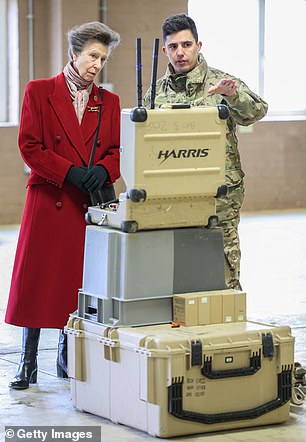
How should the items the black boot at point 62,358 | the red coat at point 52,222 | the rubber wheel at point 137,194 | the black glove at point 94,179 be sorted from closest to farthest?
the rubber wheel at point 137,194 → the black glove at point 94,179 → the red coat at point 52,222 → the black boot at point 62,358

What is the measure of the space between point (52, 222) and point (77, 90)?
0.57 m

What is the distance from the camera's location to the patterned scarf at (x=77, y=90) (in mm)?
4941

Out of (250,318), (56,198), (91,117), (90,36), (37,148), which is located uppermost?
(90,36)

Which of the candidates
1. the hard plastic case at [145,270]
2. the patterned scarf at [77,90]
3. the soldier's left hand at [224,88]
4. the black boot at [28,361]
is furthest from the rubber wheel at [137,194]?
the black boot at [28,361]

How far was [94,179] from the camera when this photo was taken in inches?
189

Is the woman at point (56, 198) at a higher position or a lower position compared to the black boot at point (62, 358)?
higher

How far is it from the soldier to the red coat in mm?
354

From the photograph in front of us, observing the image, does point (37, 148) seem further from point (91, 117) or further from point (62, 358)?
point (62, 358)

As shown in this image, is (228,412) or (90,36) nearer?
(228,412)

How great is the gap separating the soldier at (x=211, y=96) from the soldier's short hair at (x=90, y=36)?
0.75ft

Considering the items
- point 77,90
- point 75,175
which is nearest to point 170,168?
point 75,175

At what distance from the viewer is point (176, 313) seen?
4359mm

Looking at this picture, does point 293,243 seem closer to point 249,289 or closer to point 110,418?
point 249,289

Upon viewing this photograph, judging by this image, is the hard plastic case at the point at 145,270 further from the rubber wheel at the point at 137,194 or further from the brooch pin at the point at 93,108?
the brooch pin at the point at 93,108
